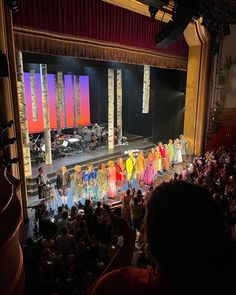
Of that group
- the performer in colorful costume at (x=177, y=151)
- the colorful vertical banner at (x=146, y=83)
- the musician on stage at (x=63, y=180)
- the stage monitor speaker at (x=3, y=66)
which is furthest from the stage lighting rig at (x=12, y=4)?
the performer in colorful costume at (x=177, y=151)

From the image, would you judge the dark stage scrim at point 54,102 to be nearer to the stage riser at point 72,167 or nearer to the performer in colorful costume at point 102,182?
the stage riser at point 72,167

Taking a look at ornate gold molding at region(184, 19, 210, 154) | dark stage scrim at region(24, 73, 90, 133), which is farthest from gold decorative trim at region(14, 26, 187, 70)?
dark stage scrim at region(24, 73, 90, 133)

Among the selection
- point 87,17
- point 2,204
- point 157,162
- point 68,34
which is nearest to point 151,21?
point 87,17

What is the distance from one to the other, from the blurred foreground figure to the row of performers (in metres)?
5.45

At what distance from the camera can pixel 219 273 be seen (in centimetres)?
79

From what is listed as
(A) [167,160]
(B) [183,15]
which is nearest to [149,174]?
(A) [167,160]

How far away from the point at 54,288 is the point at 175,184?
2.51 metres

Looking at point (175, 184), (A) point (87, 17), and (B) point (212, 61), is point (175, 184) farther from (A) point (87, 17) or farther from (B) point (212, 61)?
(B) point (212, 61)

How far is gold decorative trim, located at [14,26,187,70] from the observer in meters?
5.54

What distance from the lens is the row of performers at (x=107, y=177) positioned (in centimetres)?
634

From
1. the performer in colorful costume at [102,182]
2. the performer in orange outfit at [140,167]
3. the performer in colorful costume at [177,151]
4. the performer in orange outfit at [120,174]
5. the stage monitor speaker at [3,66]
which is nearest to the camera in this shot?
the stage monitor speaker at [3,66]

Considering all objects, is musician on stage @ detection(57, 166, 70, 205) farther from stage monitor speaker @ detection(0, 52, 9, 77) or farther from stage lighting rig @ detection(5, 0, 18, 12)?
stage lighting rig @ detection(5, 0, 18, 12)

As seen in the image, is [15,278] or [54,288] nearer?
[15,278]

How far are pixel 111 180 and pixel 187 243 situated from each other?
20.2 ft
